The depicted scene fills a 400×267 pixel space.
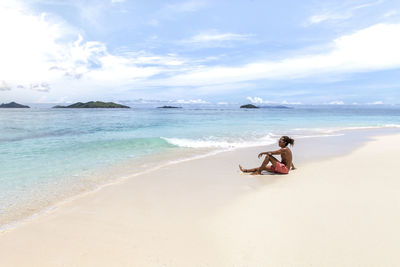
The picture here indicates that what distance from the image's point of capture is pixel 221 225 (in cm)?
455

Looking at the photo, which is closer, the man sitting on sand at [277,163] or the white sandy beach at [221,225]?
the white sandy beach at [221,225]

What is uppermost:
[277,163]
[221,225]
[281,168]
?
[277,163]

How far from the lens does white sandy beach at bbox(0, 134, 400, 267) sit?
3.59 meters

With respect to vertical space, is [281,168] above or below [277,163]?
below

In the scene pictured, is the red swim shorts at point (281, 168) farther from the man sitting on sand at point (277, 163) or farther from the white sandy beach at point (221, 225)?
the white sandy beach at point (221, 225)

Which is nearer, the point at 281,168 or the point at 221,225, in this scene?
the point at 221,225

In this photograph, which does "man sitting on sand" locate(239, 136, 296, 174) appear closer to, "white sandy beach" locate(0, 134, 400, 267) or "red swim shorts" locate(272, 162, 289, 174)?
"red swim shorts" locate(272, 162, 289, 174)

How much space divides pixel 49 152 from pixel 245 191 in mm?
10931

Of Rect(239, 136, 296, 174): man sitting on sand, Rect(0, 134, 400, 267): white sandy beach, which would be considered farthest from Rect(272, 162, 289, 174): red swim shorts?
Rect(0, 134, 400, 267): white sandy beach

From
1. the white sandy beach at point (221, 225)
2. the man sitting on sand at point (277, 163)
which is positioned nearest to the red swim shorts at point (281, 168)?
the man sitting on sand at point (277, 163)

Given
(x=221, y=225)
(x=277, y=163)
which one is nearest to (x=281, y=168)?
(x=277, y=163)

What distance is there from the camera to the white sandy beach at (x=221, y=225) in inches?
141

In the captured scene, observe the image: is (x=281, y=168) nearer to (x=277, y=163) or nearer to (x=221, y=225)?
(x=277, y=163)

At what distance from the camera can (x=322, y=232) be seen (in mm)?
4176
